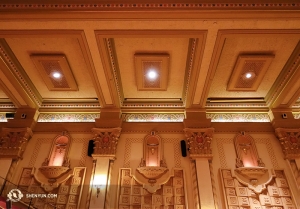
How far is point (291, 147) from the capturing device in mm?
5801

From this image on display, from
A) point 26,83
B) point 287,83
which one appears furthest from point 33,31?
point 287,83

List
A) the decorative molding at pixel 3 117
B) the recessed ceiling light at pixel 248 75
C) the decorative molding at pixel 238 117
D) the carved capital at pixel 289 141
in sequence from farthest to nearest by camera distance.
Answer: the decorative molding at pixel 3 117
the decorative molding at pixel 238 117
the carved capital at pixel 289 141
the recessed ceiling light at pixel 248 75

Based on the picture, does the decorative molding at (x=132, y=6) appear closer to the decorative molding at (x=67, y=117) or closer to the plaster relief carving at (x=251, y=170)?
the decorative molding at (x=67, y=117)

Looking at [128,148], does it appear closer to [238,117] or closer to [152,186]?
[152,186]

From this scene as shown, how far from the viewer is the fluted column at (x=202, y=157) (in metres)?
5.18

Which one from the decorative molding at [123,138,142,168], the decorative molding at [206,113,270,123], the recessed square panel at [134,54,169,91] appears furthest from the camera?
the decorative molding at [206,113,270,123]

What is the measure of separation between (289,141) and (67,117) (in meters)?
6.14

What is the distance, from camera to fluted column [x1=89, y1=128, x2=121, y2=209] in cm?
518

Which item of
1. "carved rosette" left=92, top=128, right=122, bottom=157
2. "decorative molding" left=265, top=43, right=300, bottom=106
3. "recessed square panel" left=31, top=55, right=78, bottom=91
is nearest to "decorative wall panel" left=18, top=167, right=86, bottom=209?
"carved rosette" left=92, top=128, right=122, bottom=157

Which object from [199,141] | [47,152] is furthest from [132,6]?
[47,152]

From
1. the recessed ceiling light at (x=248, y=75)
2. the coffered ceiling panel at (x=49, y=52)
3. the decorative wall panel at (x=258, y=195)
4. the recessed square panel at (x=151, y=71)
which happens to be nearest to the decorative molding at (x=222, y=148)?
the decorative wall panel at (x=258, y=195)

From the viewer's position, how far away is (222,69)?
5.45 meters

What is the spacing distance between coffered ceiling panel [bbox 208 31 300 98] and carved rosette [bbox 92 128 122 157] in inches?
115

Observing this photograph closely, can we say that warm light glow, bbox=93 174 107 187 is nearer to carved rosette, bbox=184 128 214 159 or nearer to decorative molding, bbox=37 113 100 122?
decorative molding, bbox=37 113 100 122
